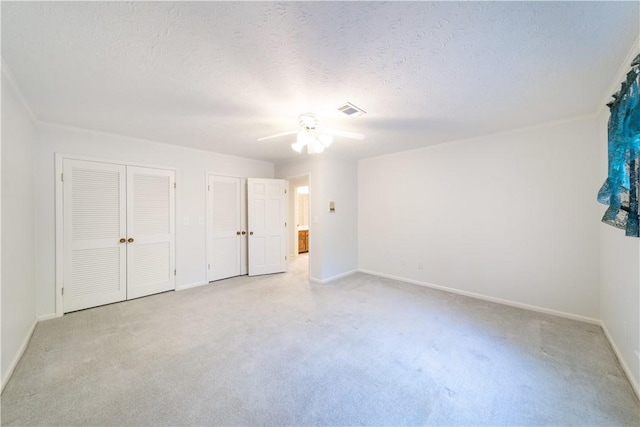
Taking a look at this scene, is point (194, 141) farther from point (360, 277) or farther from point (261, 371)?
point (360, 277)

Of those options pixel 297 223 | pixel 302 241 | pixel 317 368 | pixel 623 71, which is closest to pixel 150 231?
pixel 317 368

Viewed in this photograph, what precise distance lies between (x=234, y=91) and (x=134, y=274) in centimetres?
315

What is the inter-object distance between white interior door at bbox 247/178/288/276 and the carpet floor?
1577 mm

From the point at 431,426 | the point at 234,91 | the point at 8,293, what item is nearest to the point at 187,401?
the point at 431,426

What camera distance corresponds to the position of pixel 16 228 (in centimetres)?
217

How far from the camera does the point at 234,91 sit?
208 centimetres

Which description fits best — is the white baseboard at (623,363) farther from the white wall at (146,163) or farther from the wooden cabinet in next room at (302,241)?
the wooden cabinet in next room at (302,241)

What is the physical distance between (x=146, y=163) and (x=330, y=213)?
307 centimetres

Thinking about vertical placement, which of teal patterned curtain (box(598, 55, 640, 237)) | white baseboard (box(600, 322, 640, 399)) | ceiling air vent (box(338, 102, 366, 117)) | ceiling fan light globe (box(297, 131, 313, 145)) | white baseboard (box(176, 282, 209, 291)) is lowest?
white baseboard (box(600, 322, 640, 399))

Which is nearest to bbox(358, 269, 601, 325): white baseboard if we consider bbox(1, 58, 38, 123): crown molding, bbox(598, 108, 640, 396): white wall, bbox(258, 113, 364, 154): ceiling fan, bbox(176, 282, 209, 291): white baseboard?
bbox(598, 108, 640, 396): white wall

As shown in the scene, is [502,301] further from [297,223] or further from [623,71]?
[297,223]

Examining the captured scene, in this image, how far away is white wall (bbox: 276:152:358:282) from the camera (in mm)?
4383

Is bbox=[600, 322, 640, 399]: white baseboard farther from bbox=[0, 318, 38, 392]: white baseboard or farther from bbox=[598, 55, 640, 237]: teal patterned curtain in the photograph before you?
bbox=[0, 318, 38, 392]: white baseboard

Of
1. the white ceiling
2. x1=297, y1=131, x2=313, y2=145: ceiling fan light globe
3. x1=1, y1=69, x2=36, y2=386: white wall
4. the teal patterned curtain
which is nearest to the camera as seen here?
the white ceiling
